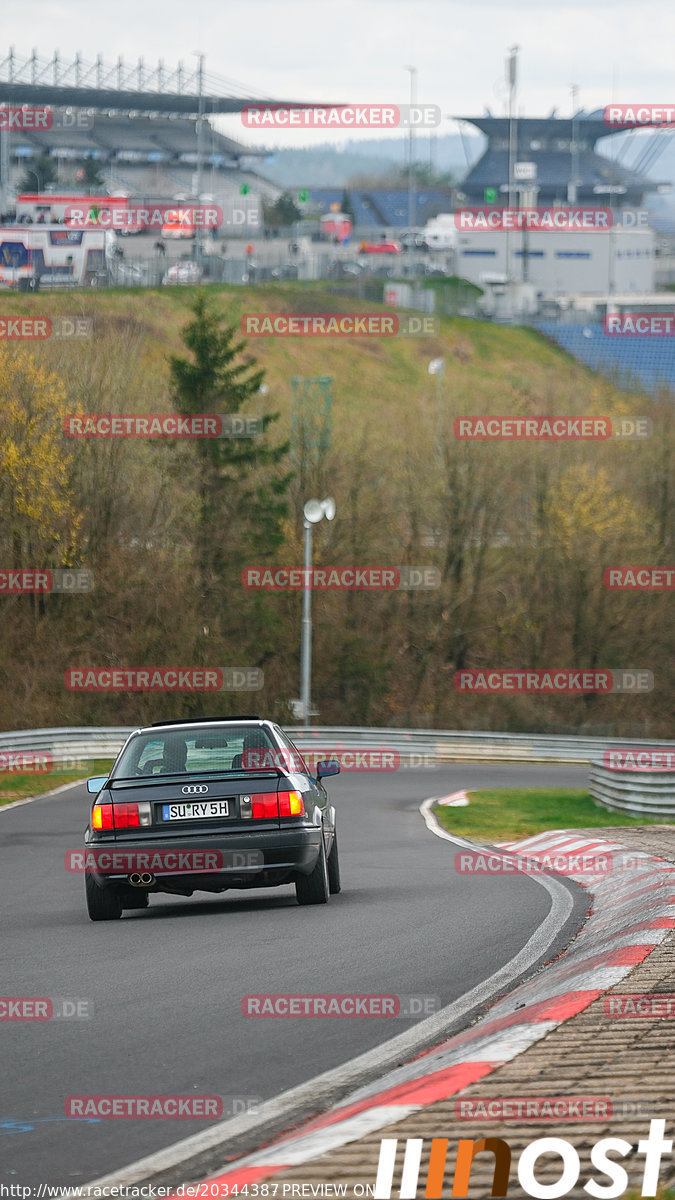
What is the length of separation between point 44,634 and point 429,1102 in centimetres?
4201

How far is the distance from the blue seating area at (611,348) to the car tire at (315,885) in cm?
8024

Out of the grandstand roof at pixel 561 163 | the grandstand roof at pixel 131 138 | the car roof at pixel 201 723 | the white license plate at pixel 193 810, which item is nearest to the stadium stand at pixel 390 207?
the grandstand roof at pixel 561 163

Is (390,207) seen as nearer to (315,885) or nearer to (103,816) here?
(315,885)

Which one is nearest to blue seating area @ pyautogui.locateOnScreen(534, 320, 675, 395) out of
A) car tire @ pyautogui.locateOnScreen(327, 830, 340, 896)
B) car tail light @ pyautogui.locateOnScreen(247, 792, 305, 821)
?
car tire @ pyautogui.locateOnScreen(327, 830, 340, 896)

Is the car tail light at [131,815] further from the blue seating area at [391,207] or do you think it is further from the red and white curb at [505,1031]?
the blue seating area at [391,207]

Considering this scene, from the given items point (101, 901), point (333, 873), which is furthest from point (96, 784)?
point (333, 873)

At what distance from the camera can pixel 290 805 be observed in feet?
34.9

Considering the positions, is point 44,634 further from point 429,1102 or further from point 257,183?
point 257,183

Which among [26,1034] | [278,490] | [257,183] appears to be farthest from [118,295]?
[26,1034]

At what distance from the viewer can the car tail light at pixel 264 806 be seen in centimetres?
1060

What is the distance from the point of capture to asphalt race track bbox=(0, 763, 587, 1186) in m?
5.62

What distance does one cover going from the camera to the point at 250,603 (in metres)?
49.7

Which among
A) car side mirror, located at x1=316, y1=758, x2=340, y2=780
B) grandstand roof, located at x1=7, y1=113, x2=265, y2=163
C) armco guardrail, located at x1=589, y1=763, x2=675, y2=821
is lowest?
armco guardrail, located at x1=589, y1=763, x2=675, y2=821

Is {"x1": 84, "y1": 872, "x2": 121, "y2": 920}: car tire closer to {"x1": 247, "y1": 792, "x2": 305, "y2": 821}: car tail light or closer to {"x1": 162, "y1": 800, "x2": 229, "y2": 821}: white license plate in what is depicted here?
{"x1": 162, "y1": 800, "x2": 229, "y2": 821}: white license plate
